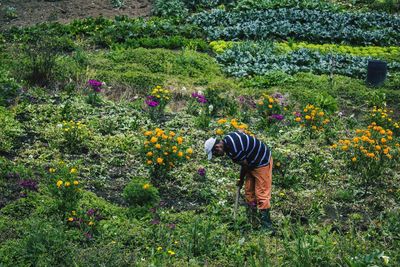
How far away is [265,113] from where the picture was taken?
10.7m

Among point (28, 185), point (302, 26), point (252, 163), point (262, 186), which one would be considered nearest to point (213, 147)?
point (252, 163)

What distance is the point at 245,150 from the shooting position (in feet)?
24.7

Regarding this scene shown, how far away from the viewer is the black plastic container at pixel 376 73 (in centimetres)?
1244

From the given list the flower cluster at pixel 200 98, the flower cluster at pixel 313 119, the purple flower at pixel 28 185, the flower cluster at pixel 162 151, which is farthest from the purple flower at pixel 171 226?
the flower cluster at pixel 200 98

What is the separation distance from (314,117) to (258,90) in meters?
2.14

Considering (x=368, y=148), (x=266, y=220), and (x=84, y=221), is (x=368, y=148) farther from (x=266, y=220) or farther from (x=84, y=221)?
(x=84, y=221)

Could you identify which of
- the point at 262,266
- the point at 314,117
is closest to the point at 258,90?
the point at 314,117

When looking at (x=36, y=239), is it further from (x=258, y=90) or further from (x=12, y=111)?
(x=258, y=90)

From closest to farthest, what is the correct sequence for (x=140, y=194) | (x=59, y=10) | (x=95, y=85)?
(x=140, y=194)
(x=95, y=85)
(x=59, y=10)

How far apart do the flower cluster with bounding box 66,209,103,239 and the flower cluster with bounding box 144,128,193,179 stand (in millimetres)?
1338

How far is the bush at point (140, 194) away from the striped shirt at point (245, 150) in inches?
43.8

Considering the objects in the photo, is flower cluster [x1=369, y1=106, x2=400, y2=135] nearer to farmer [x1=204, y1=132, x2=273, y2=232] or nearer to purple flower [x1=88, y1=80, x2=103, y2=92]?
farmer [x1=204, y1=132, x2=273, y2=232]

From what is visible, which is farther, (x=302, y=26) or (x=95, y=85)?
(x=302, y=26)

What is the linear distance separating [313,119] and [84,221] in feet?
14.4
